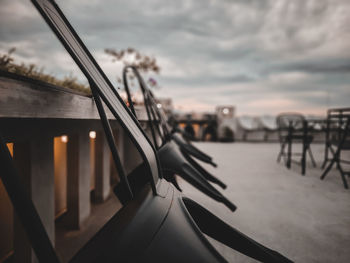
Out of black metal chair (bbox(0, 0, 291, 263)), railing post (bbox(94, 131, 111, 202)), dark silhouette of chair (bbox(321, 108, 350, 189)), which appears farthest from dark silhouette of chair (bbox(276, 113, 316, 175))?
black metal chair (bbox(0, 0, 291, 263))

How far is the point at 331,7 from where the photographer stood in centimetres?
636

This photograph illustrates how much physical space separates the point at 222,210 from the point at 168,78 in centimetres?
1773

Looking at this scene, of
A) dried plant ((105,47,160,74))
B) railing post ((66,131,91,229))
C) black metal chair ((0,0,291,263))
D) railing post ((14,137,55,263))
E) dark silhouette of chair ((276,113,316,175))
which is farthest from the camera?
dried plant ((105,47,160,74))

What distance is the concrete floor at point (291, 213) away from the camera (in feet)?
3.25

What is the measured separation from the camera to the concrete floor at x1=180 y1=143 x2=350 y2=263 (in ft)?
3.25

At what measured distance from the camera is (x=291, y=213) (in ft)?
4.68

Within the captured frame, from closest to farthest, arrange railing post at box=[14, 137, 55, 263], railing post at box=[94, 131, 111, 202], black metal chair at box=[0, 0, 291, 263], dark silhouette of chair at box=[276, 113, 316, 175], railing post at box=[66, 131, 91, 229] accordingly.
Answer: black metal chair at box=[0, 0, 291, 263] → railing post at box=[14, 137, 55, 263] → railing post at box=[66, 131, 91, 229] → railing post at box=[94, 131, 111, 202] → dark silhouette of chair at box=[276, 113, 316, 175]

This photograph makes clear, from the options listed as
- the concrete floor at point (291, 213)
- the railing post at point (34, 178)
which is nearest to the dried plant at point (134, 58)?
the concrete floor at point (291, 213)

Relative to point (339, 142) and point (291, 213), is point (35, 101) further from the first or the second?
point (339, 142)

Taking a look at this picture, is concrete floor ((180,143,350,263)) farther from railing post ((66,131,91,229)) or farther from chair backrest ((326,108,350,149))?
railing post ((66,131,91,229))

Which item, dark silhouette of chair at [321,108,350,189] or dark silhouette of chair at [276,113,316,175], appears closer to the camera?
dark silhouette of chair at [321,108,350,189]

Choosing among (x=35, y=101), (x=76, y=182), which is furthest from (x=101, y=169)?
(x=35, y=101)

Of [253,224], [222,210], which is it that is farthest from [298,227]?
[222,210]

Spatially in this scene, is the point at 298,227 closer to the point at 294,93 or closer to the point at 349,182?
the point at 349,182
